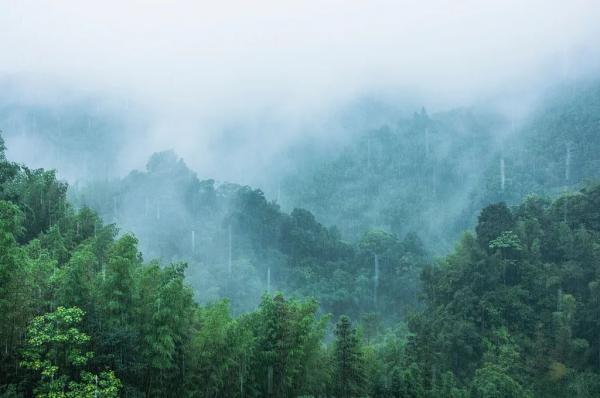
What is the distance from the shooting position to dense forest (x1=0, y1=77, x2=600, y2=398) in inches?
514

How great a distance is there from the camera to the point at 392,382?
18.0 metres

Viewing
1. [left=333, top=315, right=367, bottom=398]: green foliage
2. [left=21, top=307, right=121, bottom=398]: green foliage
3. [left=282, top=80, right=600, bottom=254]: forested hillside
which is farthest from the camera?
[left=282, top=80, right=600, bottom=254]: forested hillside

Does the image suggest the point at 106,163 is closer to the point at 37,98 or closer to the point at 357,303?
the point at 37,98

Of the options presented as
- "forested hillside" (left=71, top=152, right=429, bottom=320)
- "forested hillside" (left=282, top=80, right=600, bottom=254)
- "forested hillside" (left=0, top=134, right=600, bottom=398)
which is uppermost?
"forested hillside" (left=282, top=80, right=600, bottom=254)

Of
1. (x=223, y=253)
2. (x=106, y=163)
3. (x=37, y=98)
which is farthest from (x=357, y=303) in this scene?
(x=37, y=98)

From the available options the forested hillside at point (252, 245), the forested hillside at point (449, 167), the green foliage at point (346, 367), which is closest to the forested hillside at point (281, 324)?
the green foliage at point (346, 367)

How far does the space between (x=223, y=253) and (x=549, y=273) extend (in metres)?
22.3

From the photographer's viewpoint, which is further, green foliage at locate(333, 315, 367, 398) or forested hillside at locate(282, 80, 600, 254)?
forested hillside at locate(282, 80, 600, 254)

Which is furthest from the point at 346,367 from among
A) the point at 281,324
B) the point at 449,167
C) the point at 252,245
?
the point at 449,167

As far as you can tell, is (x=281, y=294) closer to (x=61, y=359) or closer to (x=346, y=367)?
(x=346, y=367)

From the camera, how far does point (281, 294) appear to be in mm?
16281

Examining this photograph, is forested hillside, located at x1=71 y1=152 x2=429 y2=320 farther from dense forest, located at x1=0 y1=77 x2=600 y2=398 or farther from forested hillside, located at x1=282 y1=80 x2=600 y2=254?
forested hillside, located at x1=282 y1=80 x2=600 y2=254

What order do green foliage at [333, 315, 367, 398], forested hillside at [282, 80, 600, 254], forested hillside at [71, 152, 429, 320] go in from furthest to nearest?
1. forested hillside at [282, 80, 600, 254]
2. forested hillside at [71, 152, 429, 320]
3. green foliage at [333, 315, 367, 398]

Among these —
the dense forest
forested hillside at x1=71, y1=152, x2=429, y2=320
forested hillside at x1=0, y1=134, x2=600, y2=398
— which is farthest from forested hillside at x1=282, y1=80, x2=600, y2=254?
forested hillside at x1=0, y1=134, x2=600, y2=398
